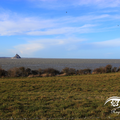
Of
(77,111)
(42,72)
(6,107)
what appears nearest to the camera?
(77,111)

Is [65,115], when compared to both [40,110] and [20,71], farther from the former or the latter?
[20,71]

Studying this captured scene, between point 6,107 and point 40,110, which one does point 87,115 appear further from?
point 6,107

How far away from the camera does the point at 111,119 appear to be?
5.14 meters

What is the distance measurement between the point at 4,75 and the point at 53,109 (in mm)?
30303

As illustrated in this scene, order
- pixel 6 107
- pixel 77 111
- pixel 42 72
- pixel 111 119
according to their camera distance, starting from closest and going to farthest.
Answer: pixel 111 119
pixel 77 111
pixel 6 107
pixel 42 72

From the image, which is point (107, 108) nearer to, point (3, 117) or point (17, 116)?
point (17, 116)

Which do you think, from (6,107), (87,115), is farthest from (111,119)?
(6,107)

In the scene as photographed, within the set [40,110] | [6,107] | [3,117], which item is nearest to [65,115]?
[40,110]

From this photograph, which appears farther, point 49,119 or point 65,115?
point 65,115

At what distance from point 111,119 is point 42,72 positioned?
32274 mm

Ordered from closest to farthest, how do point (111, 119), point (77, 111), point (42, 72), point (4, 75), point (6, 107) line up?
point (111, 119) < point (77, 111) < point (6, 107) < point (4, 75) < point (42, 72)

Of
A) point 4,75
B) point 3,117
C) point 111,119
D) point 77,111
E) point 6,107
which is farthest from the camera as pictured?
point 4,75

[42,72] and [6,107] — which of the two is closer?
[6,107]

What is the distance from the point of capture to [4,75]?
33.3m
